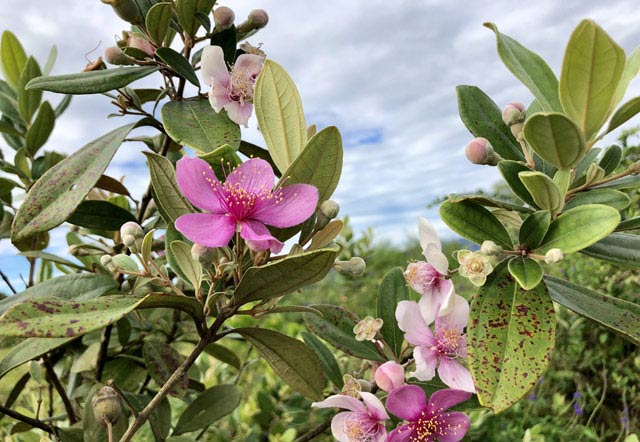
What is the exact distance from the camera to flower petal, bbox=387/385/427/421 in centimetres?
98

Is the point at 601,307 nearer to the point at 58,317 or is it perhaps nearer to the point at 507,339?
the point at 507,339

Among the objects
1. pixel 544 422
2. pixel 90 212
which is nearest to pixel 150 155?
pixel 90 212

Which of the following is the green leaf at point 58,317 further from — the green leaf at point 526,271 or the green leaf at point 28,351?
the green leaf at point 526,271

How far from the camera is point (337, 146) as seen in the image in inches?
33.0

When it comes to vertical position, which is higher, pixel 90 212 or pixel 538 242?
pixel 90 212

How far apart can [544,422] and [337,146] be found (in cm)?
192

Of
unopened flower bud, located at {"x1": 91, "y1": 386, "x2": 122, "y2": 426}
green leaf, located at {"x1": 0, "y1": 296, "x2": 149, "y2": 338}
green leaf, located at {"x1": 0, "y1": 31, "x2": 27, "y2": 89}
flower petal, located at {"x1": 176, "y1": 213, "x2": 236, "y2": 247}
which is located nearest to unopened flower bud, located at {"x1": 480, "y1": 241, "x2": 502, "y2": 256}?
flower petal, located at {"x1": 176, "y1": 213, "x2": 236, "y2": 247}

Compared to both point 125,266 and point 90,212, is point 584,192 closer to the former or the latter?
point 125,266

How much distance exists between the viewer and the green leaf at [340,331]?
3.75 ft

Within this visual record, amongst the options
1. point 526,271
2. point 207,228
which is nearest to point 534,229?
point 526,271

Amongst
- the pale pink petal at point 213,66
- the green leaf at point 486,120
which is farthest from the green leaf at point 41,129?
the green leaf at point 486,120

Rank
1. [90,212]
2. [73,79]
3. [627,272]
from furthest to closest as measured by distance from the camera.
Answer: [627,272] < [90,212] < [73,79]

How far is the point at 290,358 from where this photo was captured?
1.04 m

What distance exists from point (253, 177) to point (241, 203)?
5cm
